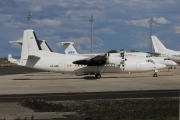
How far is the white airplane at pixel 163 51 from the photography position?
73.8 meters

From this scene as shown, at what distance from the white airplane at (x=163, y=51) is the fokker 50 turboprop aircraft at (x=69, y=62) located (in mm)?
36453

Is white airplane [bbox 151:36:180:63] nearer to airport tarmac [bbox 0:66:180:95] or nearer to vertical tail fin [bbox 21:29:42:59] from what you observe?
airport tarmac [bbox 0:66:180:95]

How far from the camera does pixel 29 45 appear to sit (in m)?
37.2

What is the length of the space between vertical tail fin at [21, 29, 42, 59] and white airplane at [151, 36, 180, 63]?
144 ft

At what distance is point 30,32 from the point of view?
37438 mm

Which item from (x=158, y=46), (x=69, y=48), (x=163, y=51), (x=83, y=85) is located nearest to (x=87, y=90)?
(x=83, y=85)

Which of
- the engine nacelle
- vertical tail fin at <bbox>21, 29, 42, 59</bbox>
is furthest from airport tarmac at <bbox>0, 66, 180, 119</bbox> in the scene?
vertical tail fin at <bbox>21, 29, 42, 59</bbox>

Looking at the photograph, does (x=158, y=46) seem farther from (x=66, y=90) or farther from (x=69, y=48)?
(x=66, y=90)

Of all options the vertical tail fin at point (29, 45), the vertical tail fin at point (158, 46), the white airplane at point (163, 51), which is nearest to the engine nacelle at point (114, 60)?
the vertical tail fin at point (29, 45)

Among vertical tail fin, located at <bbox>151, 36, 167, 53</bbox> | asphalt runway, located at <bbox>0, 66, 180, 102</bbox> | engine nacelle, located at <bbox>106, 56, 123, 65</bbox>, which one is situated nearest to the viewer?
asphalt runway, located at <bbox>0, 66, 180, 102</bbox>

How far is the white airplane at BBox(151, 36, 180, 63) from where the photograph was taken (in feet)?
242

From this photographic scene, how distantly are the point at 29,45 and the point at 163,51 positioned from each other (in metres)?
47.7

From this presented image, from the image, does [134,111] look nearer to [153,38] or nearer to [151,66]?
[151,66]

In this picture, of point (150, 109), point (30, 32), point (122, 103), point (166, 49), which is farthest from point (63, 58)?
point (166, 49)
